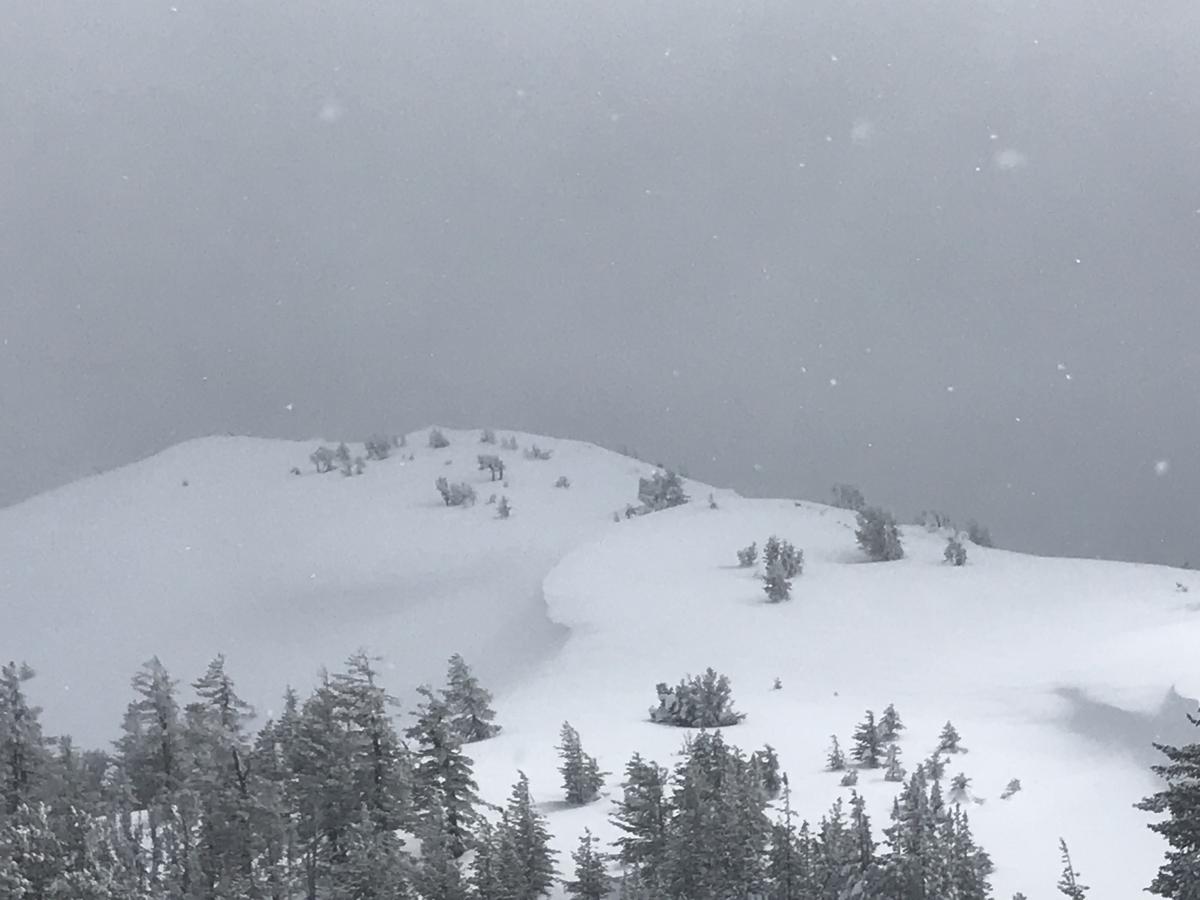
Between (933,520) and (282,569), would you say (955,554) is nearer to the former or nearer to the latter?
(933,520)

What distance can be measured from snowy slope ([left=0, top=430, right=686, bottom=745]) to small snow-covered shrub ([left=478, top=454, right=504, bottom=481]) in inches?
29.4

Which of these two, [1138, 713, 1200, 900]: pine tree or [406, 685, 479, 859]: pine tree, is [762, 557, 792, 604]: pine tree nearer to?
[406, 685, 479, 859]: pine tree

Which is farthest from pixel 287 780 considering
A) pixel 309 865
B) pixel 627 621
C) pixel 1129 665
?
pixel 1129 665

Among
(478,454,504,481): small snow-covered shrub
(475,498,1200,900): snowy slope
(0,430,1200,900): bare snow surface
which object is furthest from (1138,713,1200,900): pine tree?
(478,454,504,481): small snow-covered shrub

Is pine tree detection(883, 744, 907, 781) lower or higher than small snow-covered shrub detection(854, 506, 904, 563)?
lower

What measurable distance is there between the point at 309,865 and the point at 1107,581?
36531mm

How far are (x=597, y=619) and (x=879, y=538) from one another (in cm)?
1570

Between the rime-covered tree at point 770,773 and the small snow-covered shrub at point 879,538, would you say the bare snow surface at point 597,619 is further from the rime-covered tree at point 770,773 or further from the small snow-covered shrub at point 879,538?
the small snow-covered shrub at point 879,538

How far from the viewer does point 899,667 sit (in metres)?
33.6

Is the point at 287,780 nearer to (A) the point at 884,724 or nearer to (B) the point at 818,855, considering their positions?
(B) the point at 818,855

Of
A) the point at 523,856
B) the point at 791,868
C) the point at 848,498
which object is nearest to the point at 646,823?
the point at 523,856

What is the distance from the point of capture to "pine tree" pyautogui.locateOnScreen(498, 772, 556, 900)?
16172 mm

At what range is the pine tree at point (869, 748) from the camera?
2434cm

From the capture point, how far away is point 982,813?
71.3 ft
